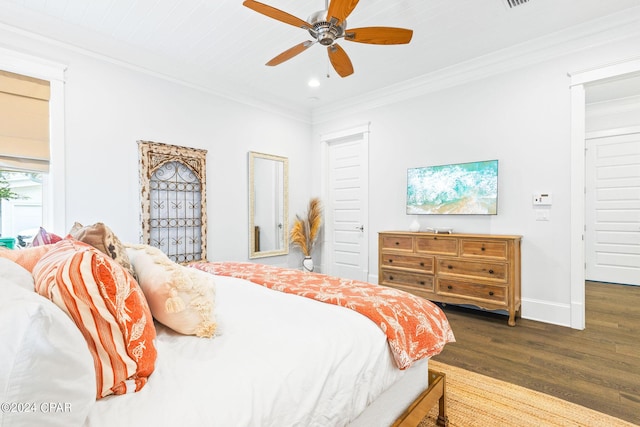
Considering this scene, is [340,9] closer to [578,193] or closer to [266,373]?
[266,373]

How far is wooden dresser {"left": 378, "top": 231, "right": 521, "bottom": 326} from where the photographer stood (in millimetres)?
3160

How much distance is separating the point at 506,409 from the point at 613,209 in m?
4.88

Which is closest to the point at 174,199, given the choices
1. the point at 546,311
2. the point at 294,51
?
the point at 294,51

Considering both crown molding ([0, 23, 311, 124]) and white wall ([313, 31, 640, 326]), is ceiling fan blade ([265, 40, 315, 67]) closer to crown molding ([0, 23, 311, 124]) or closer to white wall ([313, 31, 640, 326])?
crown molding ([0, 23, 311, 124])

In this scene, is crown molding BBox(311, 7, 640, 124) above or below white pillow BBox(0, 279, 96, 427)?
above

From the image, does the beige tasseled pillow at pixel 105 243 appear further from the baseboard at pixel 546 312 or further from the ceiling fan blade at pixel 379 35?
the baseboard at pixel 546 312

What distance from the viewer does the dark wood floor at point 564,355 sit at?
1.98m

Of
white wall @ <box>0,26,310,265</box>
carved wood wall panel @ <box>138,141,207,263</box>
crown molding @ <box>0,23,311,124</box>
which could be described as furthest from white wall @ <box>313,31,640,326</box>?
carved wood wall panel @ <box>138,141,207,263</box>

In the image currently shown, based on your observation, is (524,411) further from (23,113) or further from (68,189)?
(23,113)

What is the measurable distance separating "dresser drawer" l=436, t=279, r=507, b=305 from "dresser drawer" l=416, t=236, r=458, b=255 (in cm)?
33

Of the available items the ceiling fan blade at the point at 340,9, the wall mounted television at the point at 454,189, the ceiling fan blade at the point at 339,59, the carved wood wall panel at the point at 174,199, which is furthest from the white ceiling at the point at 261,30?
the wall mounted television at the point at 454,189

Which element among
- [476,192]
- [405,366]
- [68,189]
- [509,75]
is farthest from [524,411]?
[68,189]

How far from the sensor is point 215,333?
3.88ft

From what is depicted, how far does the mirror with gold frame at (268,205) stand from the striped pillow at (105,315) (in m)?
3.61
